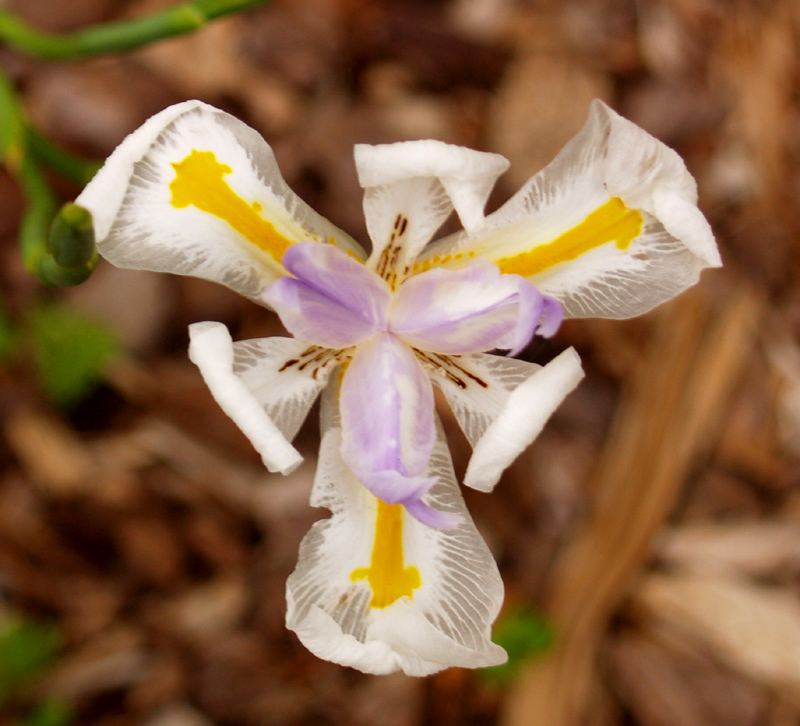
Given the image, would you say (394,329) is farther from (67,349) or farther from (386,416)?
(67,349)

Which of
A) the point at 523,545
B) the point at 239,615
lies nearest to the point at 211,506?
the point at 239,615

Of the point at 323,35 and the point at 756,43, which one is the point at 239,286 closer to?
the point at 323,35

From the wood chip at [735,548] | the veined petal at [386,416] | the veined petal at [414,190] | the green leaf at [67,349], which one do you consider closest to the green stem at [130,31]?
the veined petal at [414,190]

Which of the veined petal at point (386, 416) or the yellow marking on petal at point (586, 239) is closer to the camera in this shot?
the veined petal at point (386, 416)

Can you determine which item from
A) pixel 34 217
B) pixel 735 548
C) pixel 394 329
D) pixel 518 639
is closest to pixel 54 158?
pixel 34 217

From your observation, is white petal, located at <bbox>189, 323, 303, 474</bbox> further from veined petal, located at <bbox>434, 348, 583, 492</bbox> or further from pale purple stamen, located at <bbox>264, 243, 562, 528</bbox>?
veined petal, located at <bbox>434, 348, 583, 492</bbox>

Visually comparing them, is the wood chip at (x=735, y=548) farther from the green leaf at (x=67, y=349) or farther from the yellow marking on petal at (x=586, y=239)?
the green leaf at (x=67, y=349)

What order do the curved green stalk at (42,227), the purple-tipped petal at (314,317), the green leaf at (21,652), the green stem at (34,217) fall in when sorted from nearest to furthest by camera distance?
the curved green stalk at (42,227), the purple-tipped petal at (314,317), the green stem at (34,217), the green leaf at (21,652)
